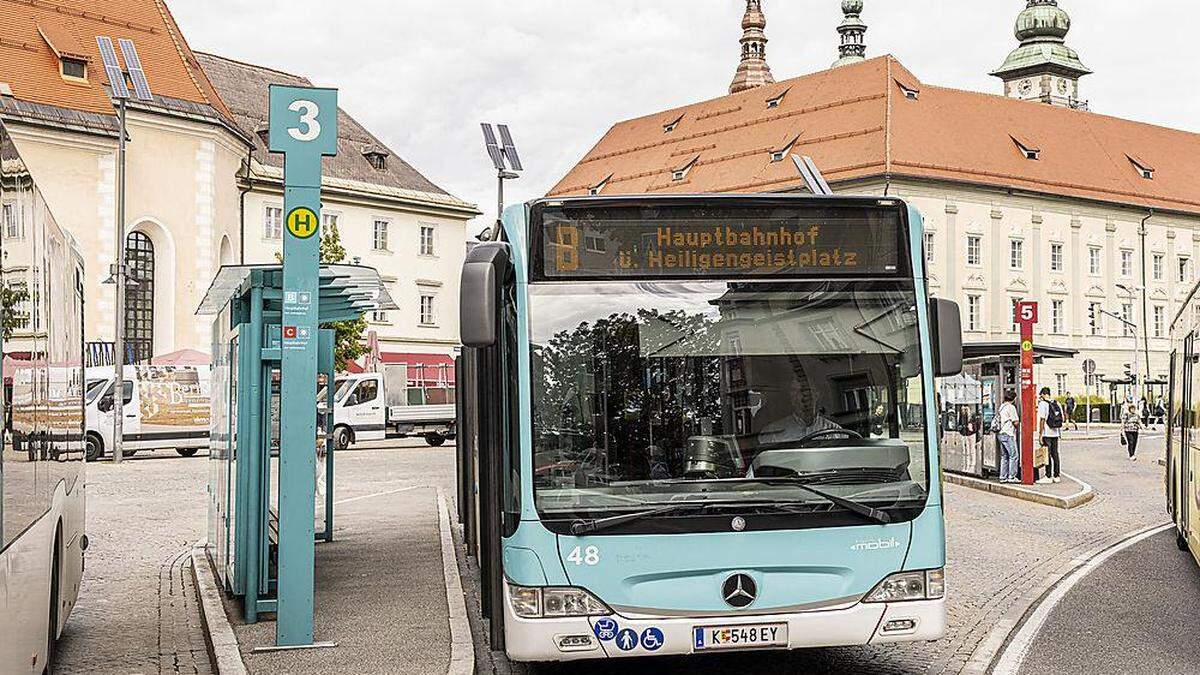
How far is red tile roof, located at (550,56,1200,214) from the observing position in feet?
258

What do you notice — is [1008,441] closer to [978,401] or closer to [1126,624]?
[978,401]

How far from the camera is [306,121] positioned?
31.4 ft

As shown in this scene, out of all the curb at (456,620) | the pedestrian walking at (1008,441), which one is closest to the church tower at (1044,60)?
the pedestrian walking at (1008,441)

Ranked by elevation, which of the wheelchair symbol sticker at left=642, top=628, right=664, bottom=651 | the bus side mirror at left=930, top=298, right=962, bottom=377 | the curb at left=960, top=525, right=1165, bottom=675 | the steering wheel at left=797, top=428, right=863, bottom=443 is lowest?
the curb at left=960, top=525, right=1165, bottom=675

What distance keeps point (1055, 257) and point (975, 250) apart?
6.21m

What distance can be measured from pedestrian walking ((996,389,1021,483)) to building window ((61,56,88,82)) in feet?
134

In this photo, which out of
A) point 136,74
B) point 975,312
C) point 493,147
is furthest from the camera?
point 975,312

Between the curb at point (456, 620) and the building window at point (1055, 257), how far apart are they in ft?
236

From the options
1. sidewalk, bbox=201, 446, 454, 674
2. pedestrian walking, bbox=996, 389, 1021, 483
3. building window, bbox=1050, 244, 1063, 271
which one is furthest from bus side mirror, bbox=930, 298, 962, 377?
building window, bbox=1050, 244, 1063, 271

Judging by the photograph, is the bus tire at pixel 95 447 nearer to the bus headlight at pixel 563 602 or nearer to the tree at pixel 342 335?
the tree at pixel 342 335

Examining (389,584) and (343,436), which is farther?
(343,436)

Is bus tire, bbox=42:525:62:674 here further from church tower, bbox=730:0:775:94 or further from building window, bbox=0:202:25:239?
church tower, bbox=730:0:775:94

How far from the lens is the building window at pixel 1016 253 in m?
81.2

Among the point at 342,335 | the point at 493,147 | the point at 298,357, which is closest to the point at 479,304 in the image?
the point at 298,357
